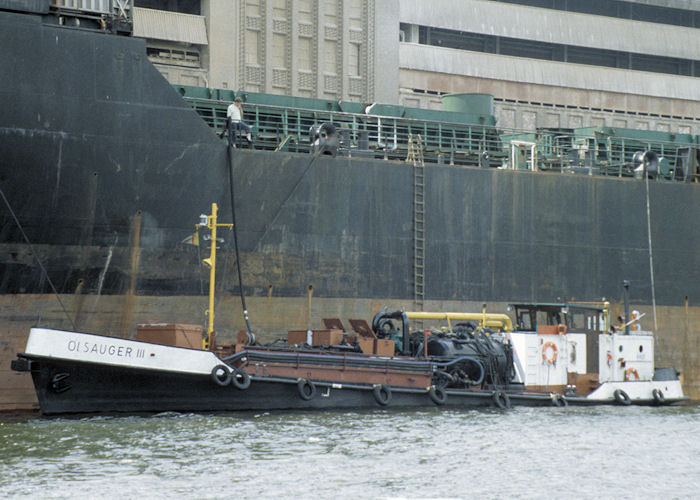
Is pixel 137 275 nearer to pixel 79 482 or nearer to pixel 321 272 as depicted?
pixel 321 272

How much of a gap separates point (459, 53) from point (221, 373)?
22233 millimetres

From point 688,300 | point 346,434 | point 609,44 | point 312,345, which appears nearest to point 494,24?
point 609,44

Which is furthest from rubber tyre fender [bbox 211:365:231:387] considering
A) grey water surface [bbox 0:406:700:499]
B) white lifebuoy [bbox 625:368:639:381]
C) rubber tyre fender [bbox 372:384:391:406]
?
white lifebuoy [bbox 625:368:639:381]

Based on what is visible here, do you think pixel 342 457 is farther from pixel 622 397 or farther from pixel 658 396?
pixel 658 396

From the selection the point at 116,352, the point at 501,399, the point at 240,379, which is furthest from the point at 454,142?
the point at 116,352

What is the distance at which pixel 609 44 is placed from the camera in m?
39.9

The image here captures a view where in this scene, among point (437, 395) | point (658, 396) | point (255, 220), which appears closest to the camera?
point (437, 395)

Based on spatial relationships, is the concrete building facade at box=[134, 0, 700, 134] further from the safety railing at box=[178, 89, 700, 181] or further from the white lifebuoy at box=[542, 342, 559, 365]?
the white lifebuoy at box=[542, 342, 559, 365]

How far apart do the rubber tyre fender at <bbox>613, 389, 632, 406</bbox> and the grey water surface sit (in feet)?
10.5

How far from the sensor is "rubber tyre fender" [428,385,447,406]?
20.3 m

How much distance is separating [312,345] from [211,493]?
26.2 feet

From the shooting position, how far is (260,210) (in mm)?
22031

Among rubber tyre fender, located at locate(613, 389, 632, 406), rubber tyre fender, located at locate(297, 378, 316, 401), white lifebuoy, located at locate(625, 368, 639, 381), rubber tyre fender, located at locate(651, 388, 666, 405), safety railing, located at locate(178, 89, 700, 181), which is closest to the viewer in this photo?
rubber tyre fender, located at locate(297, 378, 316, 401)

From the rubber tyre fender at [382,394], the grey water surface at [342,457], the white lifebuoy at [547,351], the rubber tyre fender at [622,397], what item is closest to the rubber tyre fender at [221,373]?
the grey water surface at [342,457]
